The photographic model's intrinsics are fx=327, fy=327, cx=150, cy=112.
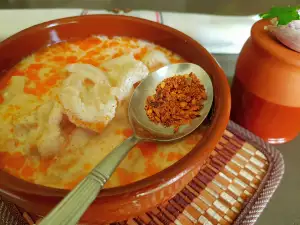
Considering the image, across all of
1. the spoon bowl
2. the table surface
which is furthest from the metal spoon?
the table surface

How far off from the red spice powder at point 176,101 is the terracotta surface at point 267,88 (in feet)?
0.68

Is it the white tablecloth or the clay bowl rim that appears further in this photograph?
the white tablecloth

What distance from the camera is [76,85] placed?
70cm

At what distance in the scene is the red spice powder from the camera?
2.21 feet

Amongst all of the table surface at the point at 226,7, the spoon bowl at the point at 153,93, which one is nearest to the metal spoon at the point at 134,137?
A: the spoon bowl at the point at 153,93

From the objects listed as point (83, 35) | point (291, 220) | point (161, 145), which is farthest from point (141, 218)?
point (83, 35)

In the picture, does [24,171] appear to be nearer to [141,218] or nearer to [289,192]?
[141,218]

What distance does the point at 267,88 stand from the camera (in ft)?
2.72

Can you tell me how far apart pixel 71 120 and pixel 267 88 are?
0.50 metres

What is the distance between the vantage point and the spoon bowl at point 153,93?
2.14 ft

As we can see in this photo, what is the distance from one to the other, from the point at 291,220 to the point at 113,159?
0.47 m

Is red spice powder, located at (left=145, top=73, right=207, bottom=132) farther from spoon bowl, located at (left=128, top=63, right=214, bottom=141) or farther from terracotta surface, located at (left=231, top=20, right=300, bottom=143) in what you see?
terracotta surface, located at (left=231, top=20, right=300, bottom=143)

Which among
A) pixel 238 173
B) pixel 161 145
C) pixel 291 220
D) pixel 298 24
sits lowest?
pixel 291 220

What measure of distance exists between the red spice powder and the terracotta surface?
8.1 inches
